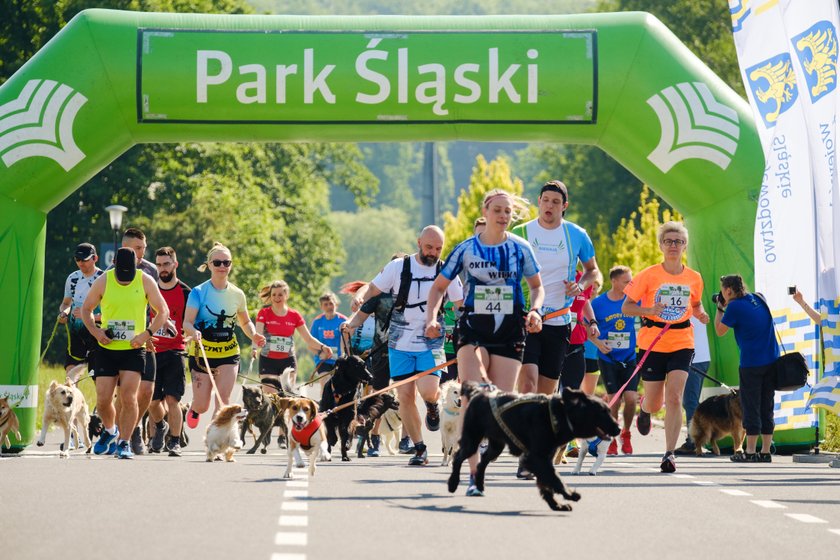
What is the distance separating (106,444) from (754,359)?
6.34 m

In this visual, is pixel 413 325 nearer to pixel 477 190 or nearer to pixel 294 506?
pixel 294 506

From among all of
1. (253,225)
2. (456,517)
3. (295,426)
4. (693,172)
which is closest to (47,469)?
(295,426)

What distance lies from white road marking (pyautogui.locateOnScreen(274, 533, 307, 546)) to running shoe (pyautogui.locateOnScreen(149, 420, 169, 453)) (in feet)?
28.2

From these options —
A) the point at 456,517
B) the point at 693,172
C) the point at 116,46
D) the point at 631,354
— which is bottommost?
the point at 456,517

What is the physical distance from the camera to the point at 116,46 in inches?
682

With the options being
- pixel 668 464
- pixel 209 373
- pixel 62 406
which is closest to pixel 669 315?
pixel 668 464

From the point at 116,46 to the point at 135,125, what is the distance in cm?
86

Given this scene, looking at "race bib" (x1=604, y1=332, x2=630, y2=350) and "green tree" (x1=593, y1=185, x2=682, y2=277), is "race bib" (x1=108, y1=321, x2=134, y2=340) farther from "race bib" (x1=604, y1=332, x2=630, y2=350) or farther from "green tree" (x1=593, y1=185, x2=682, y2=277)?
"green tree" (x1=593, y1=185, x2=682, y2=277)

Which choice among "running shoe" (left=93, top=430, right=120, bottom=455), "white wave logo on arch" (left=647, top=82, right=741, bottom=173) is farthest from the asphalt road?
"white wave logo on arch" (left=647, top=82, right=741, bottom=173)

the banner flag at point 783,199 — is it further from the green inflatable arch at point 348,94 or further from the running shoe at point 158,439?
the running shoe at point 158,439

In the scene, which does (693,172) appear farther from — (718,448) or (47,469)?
(47,469)

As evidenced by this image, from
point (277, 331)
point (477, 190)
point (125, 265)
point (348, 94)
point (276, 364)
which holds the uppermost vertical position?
point (477, 190)

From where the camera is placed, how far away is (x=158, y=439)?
17.5 metres

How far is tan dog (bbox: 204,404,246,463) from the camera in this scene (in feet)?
50.6
